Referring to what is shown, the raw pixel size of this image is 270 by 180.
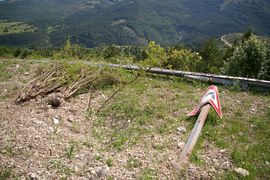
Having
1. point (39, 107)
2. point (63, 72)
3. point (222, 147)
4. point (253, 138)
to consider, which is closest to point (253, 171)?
point (222, 147)

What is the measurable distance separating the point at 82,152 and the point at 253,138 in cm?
488

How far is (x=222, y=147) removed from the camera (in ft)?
20.8

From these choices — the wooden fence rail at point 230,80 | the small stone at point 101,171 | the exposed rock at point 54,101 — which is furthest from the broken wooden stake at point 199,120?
the exposed rock at point 54,101

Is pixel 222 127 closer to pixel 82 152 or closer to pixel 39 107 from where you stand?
pixel 82 152

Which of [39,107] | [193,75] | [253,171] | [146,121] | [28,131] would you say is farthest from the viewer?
[193,75]

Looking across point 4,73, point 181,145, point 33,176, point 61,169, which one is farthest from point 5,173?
point 4,73

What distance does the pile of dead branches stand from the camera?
9.04m

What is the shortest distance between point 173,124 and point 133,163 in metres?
2.31

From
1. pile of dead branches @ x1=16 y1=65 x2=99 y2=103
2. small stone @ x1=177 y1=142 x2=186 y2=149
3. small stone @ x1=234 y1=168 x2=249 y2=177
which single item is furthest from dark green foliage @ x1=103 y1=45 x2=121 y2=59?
small stone @ x1=234 y1=168 x2=249 y2=177

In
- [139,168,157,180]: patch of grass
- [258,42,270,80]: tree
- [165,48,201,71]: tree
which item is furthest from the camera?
[258,42,270,80]: tree

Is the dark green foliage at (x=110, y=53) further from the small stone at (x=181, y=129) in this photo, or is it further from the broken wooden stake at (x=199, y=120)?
the small stone at (x=181, y=129)

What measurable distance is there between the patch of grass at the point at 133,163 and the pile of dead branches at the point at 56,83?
169 inches

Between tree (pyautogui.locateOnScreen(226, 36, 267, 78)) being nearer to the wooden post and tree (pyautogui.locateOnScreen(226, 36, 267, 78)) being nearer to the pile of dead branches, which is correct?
the wooden post

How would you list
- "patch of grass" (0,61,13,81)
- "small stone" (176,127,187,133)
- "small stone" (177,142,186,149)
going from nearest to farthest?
"small stone" (177,142,186,149)
"small stone" (176,127,187,133)
"patch of grass" (0,61,13,81)
